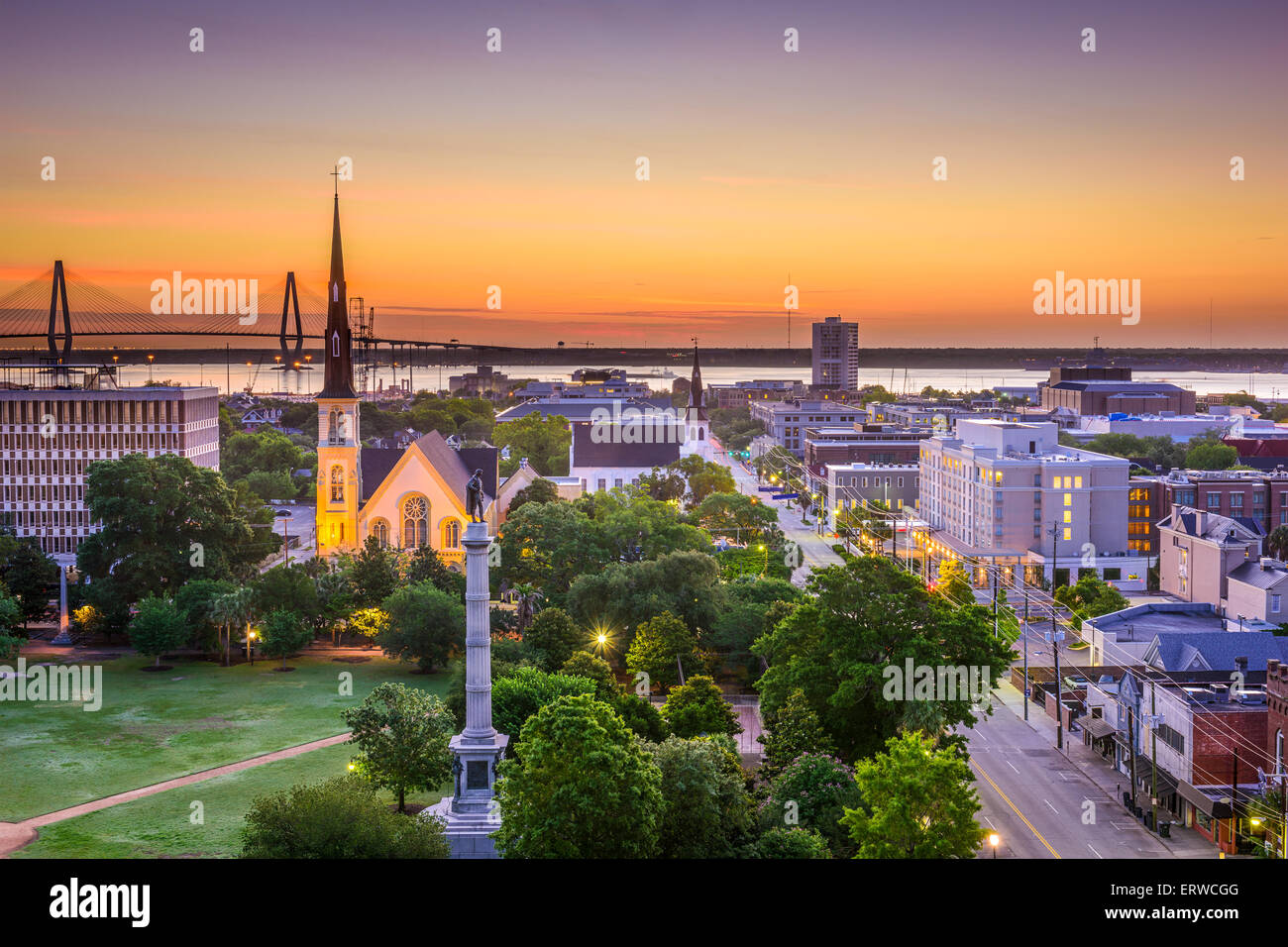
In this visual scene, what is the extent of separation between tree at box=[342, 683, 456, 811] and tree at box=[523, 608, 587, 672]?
9.64 m

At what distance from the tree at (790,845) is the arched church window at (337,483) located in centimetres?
3884

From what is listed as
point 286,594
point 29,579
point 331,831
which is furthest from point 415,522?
point 331,831

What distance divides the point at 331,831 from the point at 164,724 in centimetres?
1887

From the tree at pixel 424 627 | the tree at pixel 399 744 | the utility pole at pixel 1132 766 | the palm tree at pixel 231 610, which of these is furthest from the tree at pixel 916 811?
the palm tree at pixel 231 610

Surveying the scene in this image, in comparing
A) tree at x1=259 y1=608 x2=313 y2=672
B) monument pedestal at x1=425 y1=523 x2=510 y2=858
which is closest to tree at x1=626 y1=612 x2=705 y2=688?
tree at x1=259 y1=608 x2=313 y2=672

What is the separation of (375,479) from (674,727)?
104ft

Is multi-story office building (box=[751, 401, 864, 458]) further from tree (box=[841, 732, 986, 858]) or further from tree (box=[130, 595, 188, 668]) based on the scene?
tree (box=[841, 732, 986, 858])

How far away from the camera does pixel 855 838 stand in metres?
24.3

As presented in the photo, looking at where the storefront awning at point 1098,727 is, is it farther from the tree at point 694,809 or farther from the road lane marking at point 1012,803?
the tree at point 694,809

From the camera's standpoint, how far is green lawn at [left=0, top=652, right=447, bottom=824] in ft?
108

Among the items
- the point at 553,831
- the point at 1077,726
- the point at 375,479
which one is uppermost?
the point at 375,479

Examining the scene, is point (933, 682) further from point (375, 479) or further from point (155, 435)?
point (155, 435)
